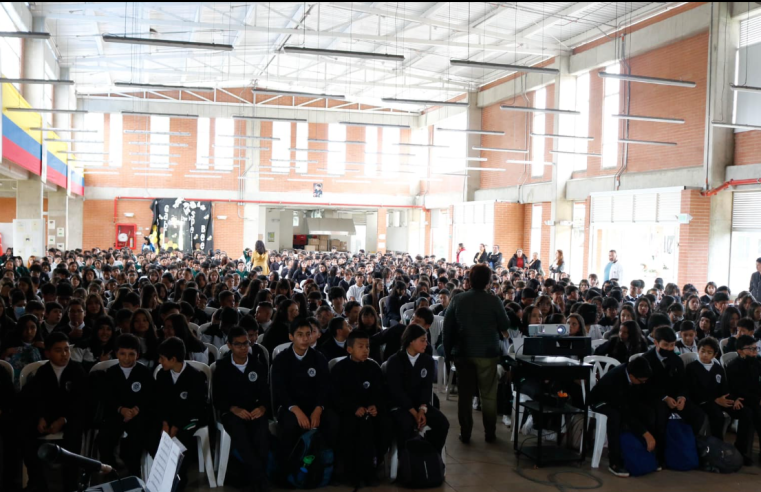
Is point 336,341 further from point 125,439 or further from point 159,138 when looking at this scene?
point 159,138

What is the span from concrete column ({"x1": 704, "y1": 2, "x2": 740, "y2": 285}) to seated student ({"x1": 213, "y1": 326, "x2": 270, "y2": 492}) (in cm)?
1236

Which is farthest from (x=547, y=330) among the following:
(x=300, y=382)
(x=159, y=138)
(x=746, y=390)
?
(x=159, y=138)

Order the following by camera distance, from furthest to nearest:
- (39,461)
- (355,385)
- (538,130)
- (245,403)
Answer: (538,130), (355,385), (245,403), (39,461)

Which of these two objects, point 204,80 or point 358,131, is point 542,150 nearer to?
point 358,131

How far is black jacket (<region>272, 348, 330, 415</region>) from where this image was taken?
17.5 ft

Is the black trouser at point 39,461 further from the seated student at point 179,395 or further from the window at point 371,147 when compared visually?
the window at point 371,147

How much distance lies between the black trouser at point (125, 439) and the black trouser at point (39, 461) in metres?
0.18

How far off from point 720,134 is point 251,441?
42.9 feet

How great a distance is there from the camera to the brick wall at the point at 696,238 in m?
14.5

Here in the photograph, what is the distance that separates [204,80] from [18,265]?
49.2ft

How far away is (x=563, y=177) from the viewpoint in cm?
2009

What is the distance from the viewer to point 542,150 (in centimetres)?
2192

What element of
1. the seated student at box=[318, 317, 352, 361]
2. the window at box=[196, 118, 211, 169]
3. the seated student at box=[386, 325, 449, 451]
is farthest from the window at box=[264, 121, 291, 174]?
the seated student at box=[386, 325, 449, 451]

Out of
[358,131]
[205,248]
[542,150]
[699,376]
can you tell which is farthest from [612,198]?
[205,248]
